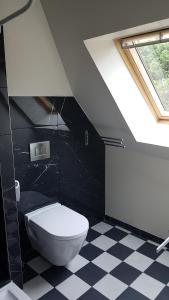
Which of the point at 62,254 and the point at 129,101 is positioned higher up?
the point at 129,101

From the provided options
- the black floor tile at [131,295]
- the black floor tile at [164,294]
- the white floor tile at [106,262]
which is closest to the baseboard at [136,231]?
the white floor tile at [106,262]

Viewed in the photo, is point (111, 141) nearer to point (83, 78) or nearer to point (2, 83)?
point (83, 78)

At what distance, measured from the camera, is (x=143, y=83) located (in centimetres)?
221

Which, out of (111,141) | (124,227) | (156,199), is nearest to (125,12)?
(111,141)

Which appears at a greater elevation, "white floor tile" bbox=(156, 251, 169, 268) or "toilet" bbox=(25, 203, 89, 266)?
"toilet" bbox=(25, 203, 89, 266)

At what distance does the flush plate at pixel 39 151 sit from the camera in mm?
2113

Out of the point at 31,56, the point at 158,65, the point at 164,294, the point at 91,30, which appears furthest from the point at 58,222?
the point at 158,65

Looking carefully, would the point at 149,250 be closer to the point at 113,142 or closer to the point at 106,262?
the point at 106,262

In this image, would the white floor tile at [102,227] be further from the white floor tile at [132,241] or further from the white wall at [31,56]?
the white wall at [31,56]

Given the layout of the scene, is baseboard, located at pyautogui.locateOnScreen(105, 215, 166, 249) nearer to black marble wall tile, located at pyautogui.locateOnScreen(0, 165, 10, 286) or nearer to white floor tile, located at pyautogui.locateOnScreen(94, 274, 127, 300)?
white floor tile, located at pyautogui.locateOnScreen(94, 274, 127, 300)

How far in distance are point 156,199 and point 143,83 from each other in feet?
3.59

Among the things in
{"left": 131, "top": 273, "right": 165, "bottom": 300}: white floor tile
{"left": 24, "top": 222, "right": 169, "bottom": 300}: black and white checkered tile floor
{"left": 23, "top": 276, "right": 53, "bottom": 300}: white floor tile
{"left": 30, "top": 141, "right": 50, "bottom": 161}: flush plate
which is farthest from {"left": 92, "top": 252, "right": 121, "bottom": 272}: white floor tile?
{"left": 30, "top": 141, "right": 50, "bottom": 161}: flush plate

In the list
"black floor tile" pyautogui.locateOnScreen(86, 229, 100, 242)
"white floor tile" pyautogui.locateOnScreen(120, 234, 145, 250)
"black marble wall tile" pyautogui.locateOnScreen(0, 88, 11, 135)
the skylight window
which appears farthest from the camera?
"black floor tile" pyautogui.locateOnScreen(86, 229, 100, 242)

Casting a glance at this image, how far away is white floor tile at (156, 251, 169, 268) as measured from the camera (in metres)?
2.17
